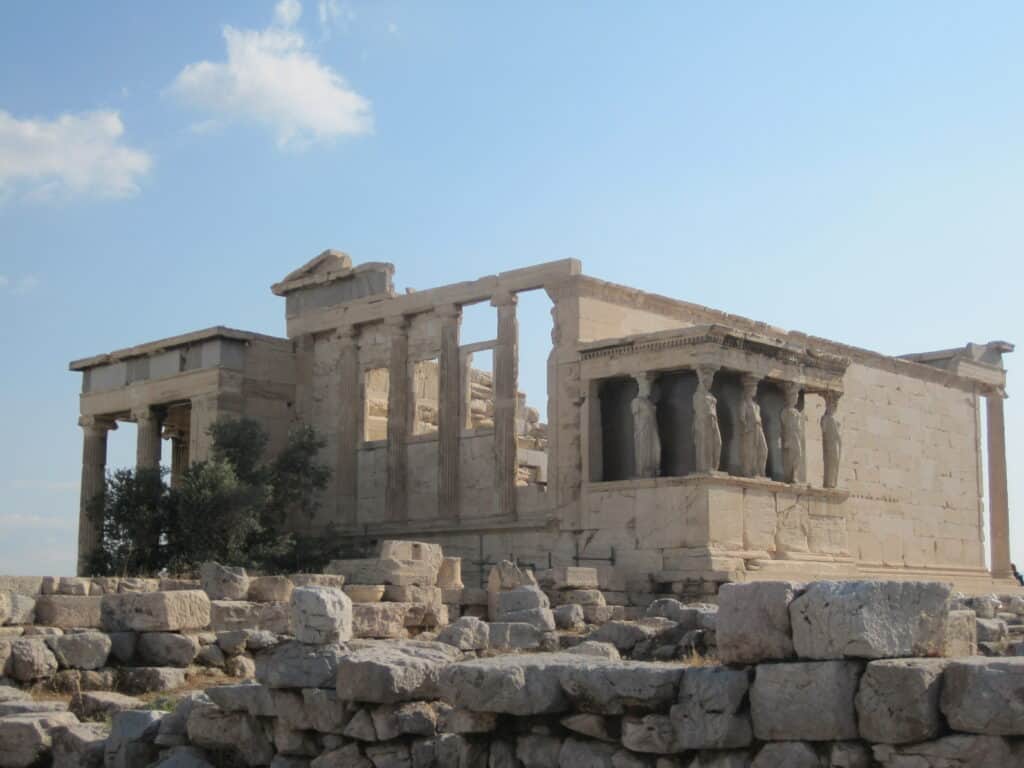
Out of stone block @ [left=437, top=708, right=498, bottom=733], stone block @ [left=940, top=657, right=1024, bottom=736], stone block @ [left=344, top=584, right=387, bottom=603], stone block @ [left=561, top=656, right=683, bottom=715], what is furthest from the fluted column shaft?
stone block @ [left=940, top=657, right=1024, bottom=736]

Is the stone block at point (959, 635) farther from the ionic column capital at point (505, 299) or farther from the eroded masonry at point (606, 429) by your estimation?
the ionic column capital at point (505, 299)

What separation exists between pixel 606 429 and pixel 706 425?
2.02 m

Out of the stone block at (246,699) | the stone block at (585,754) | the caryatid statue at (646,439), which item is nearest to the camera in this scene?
the stone block at (585,754)

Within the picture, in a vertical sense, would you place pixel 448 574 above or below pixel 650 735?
above

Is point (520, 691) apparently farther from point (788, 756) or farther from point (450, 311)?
point (450, 311)

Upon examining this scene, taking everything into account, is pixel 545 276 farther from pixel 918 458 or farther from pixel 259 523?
pixel 918 458

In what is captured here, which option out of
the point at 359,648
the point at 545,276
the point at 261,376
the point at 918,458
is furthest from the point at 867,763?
the point at 918,458

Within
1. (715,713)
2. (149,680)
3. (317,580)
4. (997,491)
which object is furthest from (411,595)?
(997,491)

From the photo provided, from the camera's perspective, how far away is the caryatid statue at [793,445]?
794 inches

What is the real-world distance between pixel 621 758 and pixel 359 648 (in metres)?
2.11

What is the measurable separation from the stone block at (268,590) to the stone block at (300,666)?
17.3ft

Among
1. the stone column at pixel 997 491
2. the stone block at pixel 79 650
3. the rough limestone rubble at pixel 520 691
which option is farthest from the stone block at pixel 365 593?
the stone column at pixel 997 491

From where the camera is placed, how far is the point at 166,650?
11570mm

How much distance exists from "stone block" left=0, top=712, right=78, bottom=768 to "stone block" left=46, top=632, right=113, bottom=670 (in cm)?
215
